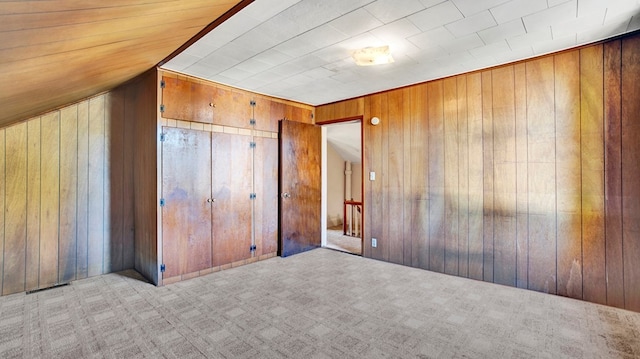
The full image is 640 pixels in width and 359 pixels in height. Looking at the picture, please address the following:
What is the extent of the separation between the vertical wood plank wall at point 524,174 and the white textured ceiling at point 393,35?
309mm

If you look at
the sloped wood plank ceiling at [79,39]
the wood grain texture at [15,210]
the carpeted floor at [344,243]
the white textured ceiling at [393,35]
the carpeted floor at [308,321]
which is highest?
the white textured ceiling at [393,35]

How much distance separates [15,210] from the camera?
304cm

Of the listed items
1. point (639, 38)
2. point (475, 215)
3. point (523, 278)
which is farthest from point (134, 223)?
point (639, 38)

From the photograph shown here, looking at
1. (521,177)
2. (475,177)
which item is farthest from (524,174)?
(475,177)

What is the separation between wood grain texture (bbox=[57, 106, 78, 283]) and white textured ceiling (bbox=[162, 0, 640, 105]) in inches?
55.1

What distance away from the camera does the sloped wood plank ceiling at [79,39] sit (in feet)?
3.70

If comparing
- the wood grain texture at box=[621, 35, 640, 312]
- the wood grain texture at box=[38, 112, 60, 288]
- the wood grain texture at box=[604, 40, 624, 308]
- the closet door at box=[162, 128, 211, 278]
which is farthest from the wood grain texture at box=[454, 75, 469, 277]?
the wood grain texture at box=[38, 112, 60, 288]

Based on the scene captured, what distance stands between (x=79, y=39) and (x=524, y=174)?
3.86 metres

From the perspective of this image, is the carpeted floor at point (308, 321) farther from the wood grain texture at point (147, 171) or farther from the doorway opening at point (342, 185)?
the doorway opening at point (342, 185)

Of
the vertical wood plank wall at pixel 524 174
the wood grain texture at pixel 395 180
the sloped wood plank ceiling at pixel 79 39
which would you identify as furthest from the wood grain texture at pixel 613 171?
the sloped wood plank ceiling at pixel 79 39

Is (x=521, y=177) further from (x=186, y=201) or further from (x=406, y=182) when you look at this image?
(x=186, y=201)

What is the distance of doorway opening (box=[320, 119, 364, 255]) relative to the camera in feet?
18.0

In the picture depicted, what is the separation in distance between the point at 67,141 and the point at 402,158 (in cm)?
408

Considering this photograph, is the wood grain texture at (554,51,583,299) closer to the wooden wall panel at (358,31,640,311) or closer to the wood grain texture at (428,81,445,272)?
the wooden wall panel at (358,31,640,311)
